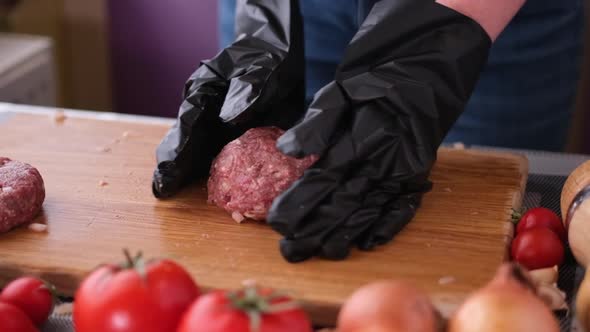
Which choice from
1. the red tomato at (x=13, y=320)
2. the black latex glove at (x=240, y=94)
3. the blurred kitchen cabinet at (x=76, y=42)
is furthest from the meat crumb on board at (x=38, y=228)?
the blurred kitchen cabinet at (x=76, y=42)

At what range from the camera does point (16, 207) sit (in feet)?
4.23

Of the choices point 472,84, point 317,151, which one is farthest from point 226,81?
point 472,84

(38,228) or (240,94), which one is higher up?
(240,94)

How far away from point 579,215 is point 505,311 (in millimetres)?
376

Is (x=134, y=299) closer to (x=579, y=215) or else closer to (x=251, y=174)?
(x=251, y=174)

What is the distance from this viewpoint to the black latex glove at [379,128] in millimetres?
1211

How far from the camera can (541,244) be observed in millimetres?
1206

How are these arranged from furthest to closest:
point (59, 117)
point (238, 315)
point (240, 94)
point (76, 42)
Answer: point (76, 42)
point (59, 117)
point (240, 94)
point (238, 315)

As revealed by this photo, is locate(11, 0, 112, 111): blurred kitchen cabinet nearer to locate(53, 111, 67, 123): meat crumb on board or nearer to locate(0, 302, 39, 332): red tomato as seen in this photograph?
locate(53, 111, 67, 123): meat crumb on board

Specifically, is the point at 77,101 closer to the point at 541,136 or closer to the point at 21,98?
the point at 21,98

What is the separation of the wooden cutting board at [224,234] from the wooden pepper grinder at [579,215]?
0.12m

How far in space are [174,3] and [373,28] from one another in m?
1.91

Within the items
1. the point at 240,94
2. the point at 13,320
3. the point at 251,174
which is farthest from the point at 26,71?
the point at 13,320

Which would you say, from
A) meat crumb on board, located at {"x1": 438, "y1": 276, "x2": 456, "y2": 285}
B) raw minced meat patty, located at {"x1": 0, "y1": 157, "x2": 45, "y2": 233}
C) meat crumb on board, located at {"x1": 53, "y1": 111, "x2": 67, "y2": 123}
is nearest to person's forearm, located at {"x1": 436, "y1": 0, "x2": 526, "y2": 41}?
meat crumb on board, located at {"x1": 438, "y1": 276, "x2": 456, "y2": 285}
